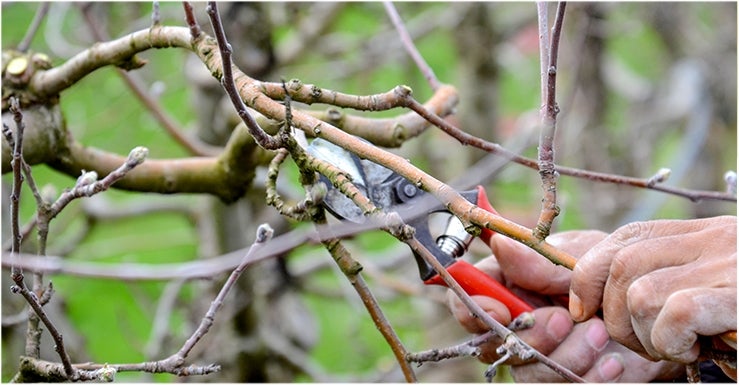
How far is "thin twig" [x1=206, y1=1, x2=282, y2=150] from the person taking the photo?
1.11 meters

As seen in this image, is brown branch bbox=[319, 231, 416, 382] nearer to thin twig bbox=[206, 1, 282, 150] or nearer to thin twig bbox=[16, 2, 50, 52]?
thin twig bbox=[206, 1, 282, 150]

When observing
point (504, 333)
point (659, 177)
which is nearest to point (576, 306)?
point (504, 333)

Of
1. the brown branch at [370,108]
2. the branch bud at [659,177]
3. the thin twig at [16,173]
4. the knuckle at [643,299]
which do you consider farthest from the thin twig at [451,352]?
the thin twig at [16,173]

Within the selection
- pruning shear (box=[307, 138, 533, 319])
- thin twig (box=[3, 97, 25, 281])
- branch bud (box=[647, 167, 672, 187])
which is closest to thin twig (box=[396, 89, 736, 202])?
branch bud (box=[647, 167, 672, 187])

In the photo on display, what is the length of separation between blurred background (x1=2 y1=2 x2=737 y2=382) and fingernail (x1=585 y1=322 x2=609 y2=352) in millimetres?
935

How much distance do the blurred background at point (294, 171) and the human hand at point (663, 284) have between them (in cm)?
123

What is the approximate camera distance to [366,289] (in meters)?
1.48

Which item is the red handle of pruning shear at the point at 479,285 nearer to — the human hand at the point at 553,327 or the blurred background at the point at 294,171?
the human hand at the point at 553,327

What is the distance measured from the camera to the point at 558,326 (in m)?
1.67

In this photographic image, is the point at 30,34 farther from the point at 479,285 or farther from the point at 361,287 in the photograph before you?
the point at 479,285

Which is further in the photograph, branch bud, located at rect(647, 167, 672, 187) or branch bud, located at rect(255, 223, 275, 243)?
branch bud, located at rect(647, 167, 672, 187)

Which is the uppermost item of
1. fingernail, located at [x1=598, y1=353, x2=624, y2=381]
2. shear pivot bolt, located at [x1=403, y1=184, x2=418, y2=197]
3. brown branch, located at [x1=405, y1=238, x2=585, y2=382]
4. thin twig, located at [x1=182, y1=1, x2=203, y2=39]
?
thin twig, located at [x1=182, y1=1, x2=203, y2=39]

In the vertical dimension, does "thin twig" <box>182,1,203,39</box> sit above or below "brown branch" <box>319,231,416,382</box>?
above

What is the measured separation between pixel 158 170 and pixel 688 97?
419 centimetres
